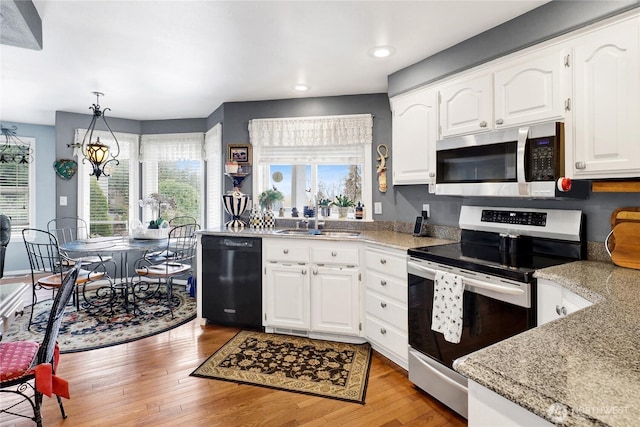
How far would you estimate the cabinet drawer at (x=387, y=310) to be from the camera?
250 cm

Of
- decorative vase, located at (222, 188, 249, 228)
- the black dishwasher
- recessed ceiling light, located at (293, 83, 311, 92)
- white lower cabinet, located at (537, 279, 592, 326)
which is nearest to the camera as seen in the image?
white lower cabinet, located at (537, 279, 592, 326)

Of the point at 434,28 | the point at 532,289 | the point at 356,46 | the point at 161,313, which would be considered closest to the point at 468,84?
the point at 434,28

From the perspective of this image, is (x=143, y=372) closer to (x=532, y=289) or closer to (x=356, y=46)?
(x=532, y=289)

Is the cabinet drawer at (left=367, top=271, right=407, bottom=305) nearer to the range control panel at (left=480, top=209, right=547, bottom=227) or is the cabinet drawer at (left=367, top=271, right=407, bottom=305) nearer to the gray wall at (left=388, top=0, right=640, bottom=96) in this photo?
the range control panel at (left=480, top=209, right=547, bottom=227)

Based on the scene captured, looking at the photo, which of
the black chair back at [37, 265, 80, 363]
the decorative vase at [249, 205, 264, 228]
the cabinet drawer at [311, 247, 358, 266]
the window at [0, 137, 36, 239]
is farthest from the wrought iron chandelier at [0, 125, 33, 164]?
the cabinet drawer at [311, 247, 358, 266]

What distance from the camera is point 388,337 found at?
2643mm

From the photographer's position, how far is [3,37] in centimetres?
209

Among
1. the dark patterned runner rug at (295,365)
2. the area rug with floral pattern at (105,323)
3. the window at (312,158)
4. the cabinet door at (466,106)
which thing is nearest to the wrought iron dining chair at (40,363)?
the dark patterned runner rug at (295,365)

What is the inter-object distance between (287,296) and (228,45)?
2.10 m

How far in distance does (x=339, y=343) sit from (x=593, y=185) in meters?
2.14

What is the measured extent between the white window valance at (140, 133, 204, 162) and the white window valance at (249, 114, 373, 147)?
1.36 meters

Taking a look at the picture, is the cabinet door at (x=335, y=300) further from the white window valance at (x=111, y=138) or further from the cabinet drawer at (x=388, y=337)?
the white window valance at (x=111, y=138)

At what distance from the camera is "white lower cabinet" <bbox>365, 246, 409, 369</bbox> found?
8.18 feet

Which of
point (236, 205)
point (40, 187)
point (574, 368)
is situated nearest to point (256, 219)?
point (236, 205)
